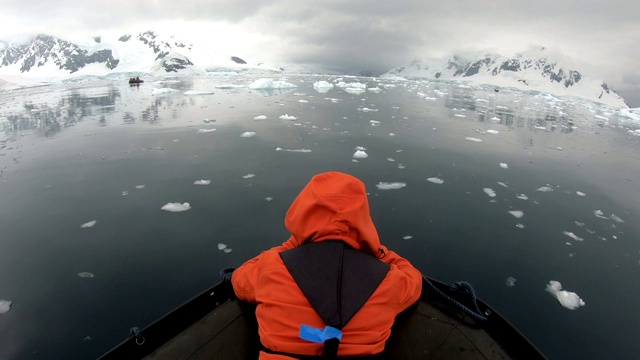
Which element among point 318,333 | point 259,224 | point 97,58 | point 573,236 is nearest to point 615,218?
point 573,236

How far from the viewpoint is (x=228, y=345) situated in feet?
6.20

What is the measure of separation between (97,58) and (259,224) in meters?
173

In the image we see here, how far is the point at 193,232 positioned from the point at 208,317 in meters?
1.91

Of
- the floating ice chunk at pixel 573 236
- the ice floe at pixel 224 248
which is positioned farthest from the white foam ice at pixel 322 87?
the ice floe at pixel 224 248

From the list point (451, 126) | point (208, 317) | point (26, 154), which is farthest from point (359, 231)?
point (451, 126)

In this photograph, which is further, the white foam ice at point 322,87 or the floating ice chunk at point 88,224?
the white foam ice at point 322,87

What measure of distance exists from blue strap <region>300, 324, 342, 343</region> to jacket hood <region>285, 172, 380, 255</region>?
424 mm

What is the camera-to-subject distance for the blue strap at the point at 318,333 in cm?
125

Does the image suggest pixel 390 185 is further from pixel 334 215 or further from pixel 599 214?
pixel 334 215

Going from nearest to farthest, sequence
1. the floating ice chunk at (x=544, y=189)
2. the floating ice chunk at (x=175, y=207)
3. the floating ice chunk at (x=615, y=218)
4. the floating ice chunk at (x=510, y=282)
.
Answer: the floating ice chunk at (x=510, y=282) → the floating ice chunk at (x=175, y=207) → the floating ice chunk at (x=615, y=218) → the floating ice chunk at (x=544, y=189)

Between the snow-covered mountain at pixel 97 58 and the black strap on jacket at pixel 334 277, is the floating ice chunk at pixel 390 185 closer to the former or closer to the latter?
the black strap on jacket at pixel 334 277

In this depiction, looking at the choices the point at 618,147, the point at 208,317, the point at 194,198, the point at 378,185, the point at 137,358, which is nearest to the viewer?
the point at 137,358

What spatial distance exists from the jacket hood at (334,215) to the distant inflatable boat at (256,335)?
74 centimetres

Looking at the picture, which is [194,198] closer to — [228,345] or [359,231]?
[228,345]
